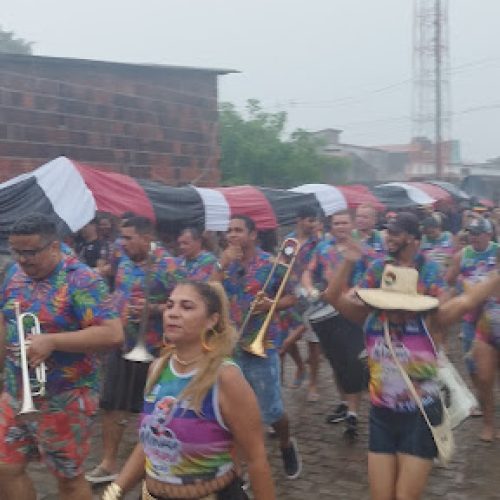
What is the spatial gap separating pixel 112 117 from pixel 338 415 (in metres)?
6.32

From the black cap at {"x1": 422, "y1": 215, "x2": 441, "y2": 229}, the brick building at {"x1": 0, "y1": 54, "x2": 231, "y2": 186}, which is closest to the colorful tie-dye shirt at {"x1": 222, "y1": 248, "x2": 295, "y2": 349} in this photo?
the black cap at {"x1": 422, "y1": 215, "x2": 441, "y2": 229}

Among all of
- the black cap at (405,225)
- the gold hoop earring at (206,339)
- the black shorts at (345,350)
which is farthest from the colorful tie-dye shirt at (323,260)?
the gold hoop earring at (206,339)

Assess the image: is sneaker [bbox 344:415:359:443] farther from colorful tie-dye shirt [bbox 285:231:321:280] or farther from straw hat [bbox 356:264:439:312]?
straw hat [bbox 356:264:439:312]

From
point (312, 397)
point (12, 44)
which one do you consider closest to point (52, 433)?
point (312, 397)

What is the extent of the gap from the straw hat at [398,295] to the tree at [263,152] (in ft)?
62.0

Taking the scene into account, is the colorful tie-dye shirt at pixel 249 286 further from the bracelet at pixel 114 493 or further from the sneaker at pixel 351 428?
the bracelet at pixel 114 493

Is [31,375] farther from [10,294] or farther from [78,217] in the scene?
[78,217]

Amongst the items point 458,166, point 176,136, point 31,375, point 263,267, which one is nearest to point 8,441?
point 31,375

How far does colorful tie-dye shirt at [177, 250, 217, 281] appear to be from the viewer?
5.14 m

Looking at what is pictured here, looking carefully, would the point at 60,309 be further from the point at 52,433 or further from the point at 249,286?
the point at 249,286

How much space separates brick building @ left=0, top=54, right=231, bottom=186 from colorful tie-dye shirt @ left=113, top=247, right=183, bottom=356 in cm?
467

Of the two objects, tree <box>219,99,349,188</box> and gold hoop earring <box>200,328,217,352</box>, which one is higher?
tree <box>219,99,349,188</box>

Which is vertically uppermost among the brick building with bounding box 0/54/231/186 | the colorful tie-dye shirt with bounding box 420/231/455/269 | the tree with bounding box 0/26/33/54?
the tree with bounding box 0/26/33/54

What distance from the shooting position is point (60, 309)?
3344 mm
